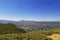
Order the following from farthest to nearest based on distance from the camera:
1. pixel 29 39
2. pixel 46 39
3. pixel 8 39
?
pixel 46 39
pixel 29 39
pixel 8 39

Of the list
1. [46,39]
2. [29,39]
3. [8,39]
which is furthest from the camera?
[46,39]

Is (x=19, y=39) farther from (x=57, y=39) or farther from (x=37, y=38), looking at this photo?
(x=57, y=39)

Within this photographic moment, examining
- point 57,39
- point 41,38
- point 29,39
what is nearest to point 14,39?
point 29,39

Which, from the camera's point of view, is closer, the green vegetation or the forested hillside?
the green vegetation

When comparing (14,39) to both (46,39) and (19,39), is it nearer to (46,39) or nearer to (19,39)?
(19,39)

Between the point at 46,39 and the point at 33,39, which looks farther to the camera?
the point at 46,39

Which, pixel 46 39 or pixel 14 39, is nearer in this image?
pixel 14 39

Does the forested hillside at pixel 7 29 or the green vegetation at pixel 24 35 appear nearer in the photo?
the green vegetation at pixel 24 35

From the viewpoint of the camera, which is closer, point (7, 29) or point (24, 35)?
point (24, 35)

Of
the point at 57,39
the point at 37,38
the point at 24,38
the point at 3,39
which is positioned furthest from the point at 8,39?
the point at 57,39
